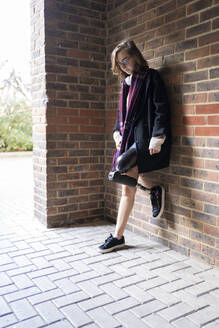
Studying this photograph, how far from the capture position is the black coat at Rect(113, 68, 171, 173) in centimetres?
248

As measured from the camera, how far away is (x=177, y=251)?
2.64m

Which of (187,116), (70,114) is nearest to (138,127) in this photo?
(187,116)

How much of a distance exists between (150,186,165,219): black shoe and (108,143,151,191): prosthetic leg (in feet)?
0.65

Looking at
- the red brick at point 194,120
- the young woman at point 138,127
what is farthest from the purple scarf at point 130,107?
the red brick at point 194,120

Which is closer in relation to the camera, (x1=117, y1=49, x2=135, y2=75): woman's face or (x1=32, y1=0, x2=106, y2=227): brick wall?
(x1=117, y1=49, x2=135, y2=75): woman's face

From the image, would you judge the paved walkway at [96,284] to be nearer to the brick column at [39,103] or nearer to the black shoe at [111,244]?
the black shoe at [111,244]

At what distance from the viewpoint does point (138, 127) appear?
2648 mm

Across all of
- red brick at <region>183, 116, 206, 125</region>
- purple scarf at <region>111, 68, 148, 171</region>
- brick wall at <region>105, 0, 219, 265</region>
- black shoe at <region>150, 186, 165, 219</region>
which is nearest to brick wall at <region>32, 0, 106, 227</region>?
brick wall at <region>105, 0, 219, 265</region>

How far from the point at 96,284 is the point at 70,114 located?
5.91 feet

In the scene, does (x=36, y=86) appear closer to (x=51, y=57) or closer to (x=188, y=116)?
(x=51, y=57)

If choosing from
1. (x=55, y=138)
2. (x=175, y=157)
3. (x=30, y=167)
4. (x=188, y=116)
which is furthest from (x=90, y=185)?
(x=30, y=167)

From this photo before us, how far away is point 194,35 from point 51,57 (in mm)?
1430

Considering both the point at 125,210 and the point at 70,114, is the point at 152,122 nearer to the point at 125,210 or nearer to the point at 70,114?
the point at 125,210

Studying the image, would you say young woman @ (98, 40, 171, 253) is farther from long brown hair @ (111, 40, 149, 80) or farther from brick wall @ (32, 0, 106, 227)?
brick wall @ (32, 0, 106, 227)
